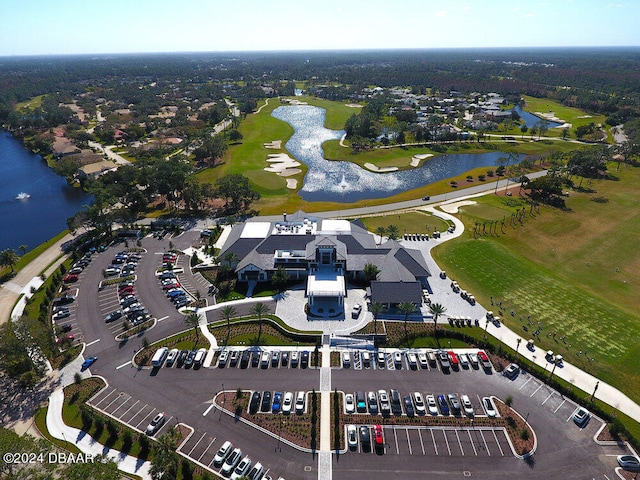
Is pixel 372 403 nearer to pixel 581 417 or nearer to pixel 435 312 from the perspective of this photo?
pixel 435 312

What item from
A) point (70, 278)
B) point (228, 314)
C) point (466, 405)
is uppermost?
point (228, 314)

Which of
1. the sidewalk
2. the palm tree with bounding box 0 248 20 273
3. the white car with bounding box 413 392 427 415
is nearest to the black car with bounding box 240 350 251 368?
the sidewalk

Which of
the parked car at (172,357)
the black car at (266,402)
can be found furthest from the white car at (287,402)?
the parked car at (172,357)

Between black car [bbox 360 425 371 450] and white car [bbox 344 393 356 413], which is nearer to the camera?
black car [bbox 360 425 371 450]

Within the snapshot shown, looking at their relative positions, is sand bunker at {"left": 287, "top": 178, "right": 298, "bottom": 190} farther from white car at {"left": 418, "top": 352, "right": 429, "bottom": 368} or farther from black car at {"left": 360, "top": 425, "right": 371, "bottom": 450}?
black car at {"left": 360, "top": 425, "right": 371, "bottom": 450}

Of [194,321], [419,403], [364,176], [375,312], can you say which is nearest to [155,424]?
[194,321]

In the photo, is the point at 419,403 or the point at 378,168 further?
the point at 378,168
